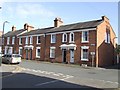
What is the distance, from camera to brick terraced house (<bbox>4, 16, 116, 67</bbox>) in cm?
2893

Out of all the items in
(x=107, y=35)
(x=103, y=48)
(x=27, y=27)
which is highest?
(x=27, y=27)

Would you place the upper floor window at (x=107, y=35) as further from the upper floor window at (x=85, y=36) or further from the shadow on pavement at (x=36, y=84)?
→ the shadow on pavement at (x=36, y=84)

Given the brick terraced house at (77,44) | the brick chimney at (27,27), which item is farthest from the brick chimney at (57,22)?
the brick chimney at (27,27)

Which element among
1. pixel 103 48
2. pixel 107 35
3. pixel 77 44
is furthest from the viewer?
pixel 107 35

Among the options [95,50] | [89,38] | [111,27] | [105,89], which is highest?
[111,27]

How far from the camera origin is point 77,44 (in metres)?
30.9

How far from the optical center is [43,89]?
37.4ft

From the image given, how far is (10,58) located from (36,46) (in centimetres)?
1008

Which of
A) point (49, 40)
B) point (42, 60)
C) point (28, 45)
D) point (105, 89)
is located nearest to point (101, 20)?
point (49, 40)

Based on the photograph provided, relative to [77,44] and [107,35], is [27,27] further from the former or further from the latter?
[107,35]

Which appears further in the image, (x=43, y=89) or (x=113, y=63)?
(x=113, y=63)

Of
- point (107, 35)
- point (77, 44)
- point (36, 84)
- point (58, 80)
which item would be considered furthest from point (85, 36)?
point (36, 84)

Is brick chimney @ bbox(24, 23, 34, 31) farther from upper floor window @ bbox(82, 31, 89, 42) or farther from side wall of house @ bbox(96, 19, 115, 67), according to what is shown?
side wall of house @ bbox(96, 19, 115, 67)

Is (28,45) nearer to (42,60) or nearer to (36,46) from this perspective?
(36,46)
